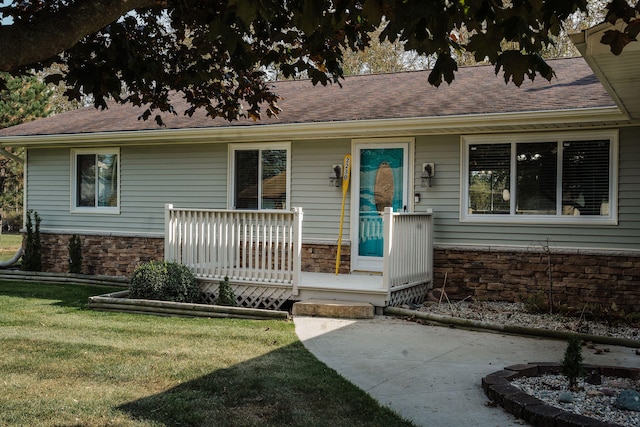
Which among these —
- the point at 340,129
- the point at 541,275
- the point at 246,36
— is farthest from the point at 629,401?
the point at 340,129

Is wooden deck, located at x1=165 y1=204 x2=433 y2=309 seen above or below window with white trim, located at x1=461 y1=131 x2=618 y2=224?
below

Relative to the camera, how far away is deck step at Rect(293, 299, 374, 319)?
28.6ft

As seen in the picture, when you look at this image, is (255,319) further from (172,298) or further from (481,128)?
(481,128)

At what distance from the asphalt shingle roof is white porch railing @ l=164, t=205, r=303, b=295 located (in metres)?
1.96

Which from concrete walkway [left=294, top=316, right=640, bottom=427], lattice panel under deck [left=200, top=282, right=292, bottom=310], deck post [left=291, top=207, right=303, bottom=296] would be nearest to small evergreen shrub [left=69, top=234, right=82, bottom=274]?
lattice panel under deck [left=200, top=282, right=292, bottom=310]

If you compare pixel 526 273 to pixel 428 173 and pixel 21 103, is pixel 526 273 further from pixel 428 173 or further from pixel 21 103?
pixel 21 103

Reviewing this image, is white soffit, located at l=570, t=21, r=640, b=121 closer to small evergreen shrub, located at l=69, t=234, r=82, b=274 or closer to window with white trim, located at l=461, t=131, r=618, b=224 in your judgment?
window with white trim, located at l=461, t=131, r=618, b=224

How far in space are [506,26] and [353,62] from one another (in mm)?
24085

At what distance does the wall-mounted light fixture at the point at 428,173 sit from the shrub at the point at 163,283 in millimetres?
3989

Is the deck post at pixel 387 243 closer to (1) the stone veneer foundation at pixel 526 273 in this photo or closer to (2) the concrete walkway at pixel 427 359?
(2) the concrete walkway at pixel 427 359

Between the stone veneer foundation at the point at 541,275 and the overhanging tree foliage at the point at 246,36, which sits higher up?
→ the overhanging tree foliage at the point at 246,36

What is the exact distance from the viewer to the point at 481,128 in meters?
9.77

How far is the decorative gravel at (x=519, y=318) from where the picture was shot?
7.91 metres

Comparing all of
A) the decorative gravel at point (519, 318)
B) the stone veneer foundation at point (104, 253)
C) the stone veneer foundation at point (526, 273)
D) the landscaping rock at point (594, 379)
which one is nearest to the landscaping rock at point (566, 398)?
the landscaping rock at point (594, 379)
